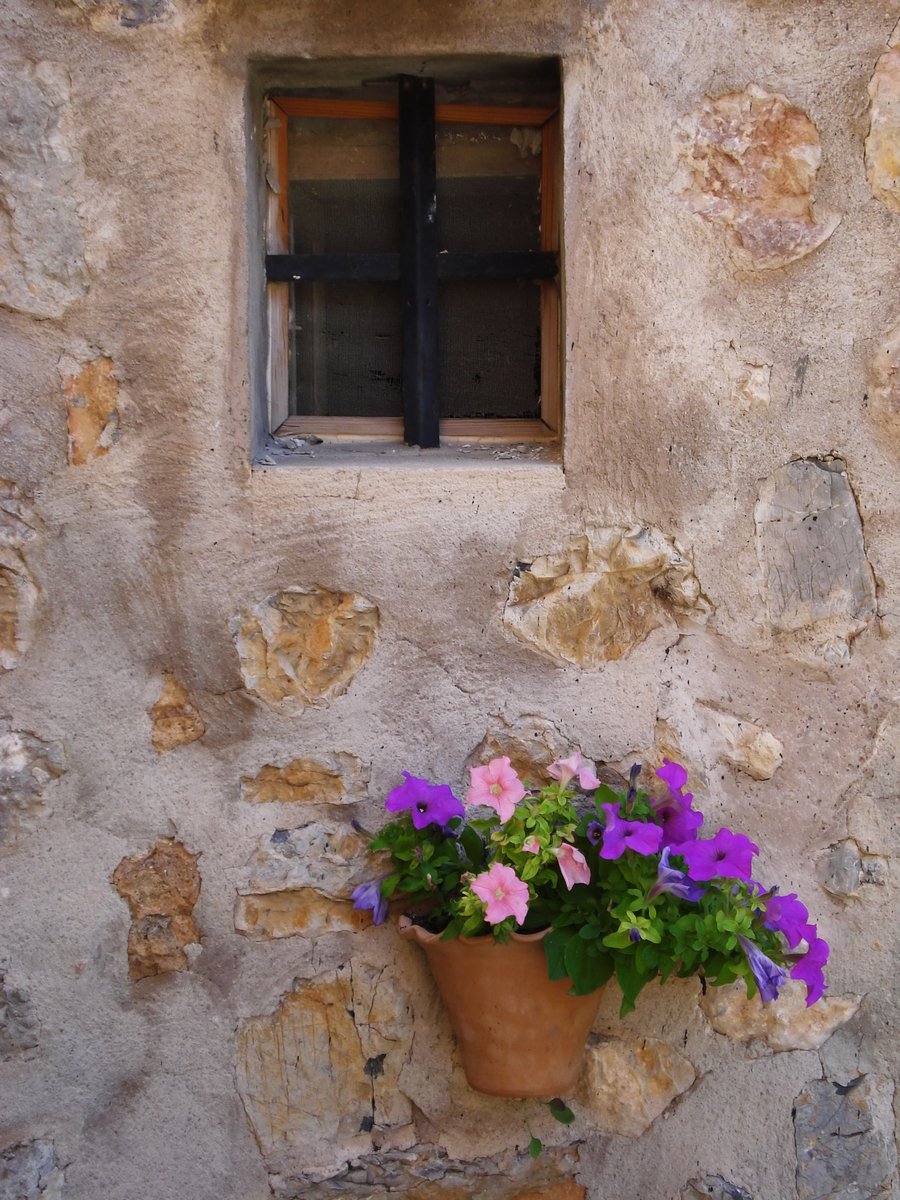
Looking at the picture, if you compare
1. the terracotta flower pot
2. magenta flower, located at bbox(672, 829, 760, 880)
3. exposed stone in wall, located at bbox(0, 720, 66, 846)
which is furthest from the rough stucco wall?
magenta flower, located at bbox(672, 829, 760, 880)

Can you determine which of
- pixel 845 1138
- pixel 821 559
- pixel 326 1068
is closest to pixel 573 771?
pixel 821 559

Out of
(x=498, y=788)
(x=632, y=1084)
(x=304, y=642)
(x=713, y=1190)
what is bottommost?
(x=713, y=1190)

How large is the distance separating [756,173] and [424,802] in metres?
Result: 1.14

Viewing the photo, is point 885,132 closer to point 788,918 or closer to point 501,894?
point 788,918

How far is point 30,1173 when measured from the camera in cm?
169

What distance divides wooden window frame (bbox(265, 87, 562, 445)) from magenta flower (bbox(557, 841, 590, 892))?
78cm

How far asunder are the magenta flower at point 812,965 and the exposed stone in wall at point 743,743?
0.28 meters

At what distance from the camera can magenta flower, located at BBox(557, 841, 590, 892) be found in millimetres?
1525

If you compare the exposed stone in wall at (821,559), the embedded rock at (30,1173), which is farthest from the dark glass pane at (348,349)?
the embedded rock at (30,1173)

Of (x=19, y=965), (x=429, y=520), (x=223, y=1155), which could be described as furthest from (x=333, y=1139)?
(x=429, y=520)

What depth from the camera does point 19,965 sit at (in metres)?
1.72

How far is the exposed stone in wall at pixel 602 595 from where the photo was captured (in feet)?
5.76

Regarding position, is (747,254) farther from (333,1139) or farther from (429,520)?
(333,1139)

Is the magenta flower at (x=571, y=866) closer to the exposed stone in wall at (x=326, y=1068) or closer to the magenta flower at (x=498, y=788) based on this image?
the magenta flower at (x=498, y=788)
